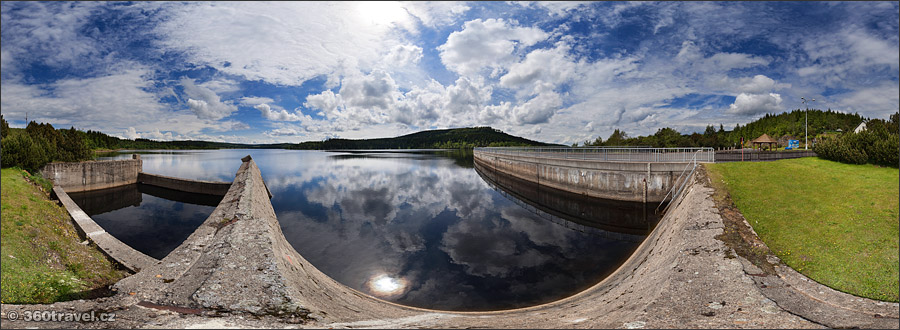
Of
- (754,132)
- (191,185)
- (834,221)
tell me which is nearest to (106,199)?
(191,185)

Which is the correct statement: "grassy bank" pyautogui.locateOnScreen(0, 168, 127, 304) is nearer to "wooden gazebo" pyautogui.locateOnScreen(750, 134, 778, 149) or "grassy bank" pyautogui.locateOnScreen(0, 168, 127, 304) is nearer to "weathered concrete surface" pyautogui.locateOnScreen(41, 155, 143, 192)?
"weathered concrete surface" pyautogui.locateOnScreen(41, 155, 143, 192)

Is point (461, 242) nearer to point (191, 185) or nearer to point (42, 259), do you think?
point (42, 259)

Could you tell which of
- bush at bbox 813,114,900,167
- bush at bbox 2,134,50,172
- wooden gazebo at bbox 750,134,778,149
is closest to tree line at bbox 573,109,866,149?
wooden gazebo at bbox 750,134,778,149

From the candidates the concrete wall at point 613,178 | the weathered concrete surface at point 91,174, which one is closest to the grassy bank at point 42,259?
the weathered concrete surface at point 91,174

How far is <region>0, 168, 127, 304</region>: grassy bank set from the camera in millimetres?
5309

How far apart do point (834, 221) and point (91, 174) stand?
2048 inches

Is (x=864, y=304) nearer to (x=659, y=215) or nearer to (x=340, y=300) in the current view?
(x=340, y=300)

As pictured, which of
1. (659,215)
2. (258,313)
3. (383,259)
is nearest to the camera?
(258,313)

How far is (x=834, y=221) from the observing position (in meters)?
7.95

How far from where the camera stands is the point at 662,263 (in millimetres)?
8188

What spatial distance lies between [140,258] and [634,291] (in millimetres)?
13556

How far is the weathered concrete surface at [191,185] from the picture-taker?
2742cm

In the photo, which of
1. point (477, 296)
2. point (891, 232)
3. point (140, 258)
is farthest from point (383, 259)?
point (891, 232)

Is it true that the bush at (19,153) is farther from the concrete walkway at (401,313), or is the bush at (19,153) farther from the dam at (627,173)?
the dam at (627,173)
